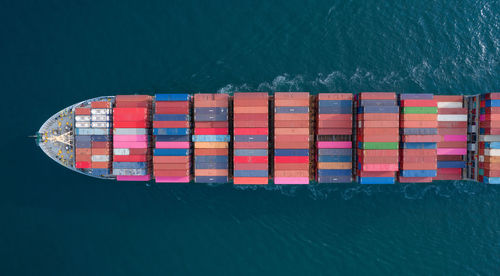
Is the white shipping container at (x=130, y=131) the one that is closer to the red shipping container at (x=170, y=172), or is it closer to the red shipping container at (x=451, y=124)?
the red shipping container at (x=170, y=172)

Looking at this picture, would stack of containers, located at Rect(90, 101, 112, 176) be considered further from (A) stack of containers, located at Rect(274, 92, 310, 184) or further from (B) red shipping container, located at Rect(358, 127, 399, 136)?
(B) red shipping container, located at Rect(358, 127, 399, 136)

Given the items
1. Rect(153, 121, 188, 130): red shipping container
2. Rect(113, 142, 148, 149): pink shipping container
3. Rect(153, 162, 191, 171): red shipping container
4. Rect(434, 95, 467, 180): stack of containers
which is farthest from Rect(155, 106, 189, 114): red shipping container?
Rect(434, 95, 467, 180): stack of containers

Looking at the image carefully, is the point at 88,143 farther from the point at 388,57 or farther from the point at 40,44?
the point at 388,57

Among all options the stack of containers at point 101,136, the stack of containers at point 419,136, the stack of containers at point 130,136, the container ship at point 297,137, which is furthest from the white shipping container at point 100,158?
the stack of containers at point 419,136

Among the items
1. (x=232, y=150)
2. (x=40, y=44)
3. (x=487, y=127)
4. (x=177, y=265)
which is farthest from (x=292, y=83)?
(x=40, y=44)

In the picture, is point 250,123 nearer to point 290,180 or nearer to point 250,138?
point 250,138

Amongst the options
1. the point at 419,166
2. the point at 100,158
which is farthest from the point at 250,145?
the point at 419,166

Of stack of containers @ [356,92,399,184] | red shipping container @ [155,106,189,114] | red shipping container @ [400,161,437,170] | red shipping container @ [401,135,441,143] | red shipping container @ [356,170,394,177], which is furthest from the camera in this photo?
red shipping container @ [155,106,189,114]
